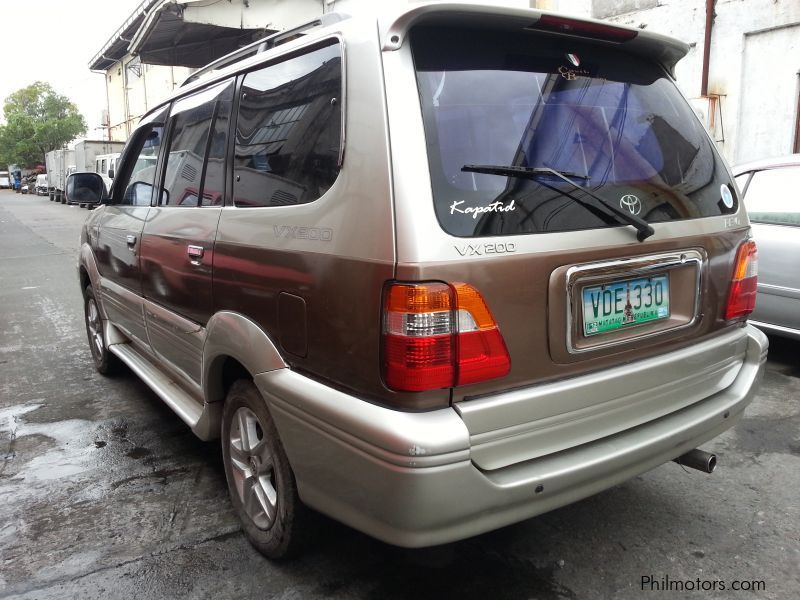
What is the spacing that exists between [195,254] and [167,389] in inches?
36.0

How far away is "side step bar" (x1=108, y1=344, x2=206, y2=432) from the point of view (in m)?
3.05

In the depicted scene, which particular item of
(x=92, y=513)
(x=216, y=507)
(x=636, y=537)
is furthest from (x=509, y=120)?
(x=92, y=513)

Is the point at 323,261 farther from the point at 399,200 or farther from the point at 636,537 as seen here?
the point at 636,537

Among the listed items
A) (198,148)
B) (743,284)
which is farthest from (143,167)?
(743,284)

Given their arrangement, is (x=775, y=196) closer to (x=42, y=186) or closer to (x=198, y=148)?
(x=198, y=148)

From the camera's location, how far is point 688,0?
10062 millimetres

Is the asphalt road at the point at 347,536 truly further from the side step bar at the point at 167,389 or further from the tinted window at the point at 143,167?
the tinted window at the point at 143,167

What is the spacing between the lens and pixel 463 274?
1857 mm

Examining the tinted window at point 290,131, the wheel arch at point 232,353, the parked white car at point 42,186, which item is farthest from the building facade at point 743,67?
the parked white car at point 42,186

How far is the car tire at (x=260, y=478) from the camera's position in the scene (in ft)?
7.80

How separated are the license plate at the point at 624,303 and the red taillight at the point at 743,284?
0.42m

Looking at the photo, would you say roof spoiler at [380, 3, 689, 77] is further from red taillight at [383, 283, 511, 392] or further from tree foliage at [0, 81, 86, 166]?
tree foliage at [0, 81, 86, 166]

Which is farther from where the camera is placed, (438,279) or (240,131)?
(240,131)

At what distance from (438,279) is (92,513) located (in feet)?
7.07
